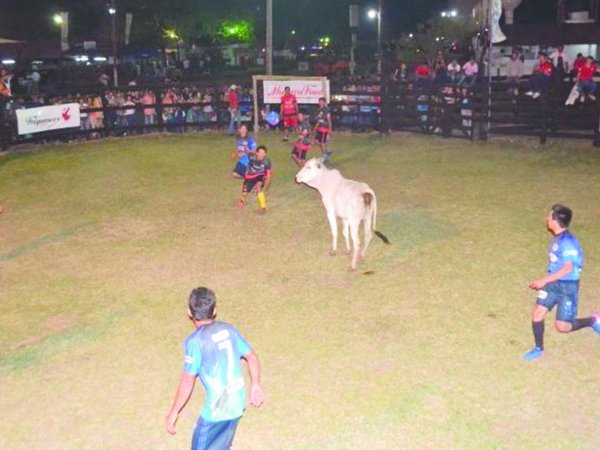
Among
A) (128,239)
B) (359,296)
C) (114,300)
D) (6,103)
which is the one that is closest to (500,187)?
(359,296)

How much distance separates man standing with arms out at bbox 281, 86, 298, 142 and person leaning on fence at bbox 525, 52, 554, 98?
728 cm

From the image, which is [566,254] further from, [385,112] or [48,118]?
[48,118]

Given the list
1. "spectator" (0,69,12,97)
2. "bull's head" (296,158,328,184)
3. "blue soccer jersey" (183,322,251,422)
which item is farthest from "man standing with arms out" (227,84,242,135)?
"blue soccer jersey" (183,322,251,422)

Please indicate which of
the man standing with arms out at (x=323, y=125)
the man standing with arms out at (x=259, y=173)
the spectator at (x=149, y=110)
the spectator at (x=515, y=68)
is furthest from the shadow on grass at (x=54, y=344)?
the spectator at (x=515, y=68)

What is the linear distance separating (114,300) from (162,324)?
3.71ft

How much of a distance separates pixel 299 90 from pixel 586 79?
9.05 meters

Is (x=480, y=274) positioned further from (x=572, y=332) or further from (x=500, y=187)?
(x=500, y=187)

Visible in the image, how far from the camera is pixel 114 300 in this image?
889 centimetres

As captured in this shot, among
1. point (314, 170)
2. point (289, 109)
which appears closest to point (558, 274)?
point (314, 170)

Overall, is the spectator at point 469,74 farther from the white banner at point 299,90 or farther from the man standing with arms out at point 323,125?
the man standing with arms out at point 323,125

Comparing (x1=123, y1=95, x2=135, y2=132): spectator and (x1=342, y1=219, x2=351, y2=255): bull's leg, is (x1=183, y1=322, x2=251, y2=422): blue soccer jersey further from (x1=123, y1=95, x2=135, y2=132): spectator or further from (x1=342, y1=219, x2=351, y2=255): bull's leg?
(x1=123, y1=95, x2=135, y2=132): spectator

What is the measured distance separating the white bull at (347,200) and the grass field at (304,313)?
45 cm

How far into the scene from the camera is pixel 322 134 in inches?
717

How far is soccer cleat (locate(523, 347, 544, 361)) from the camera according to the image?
7.02 meters
